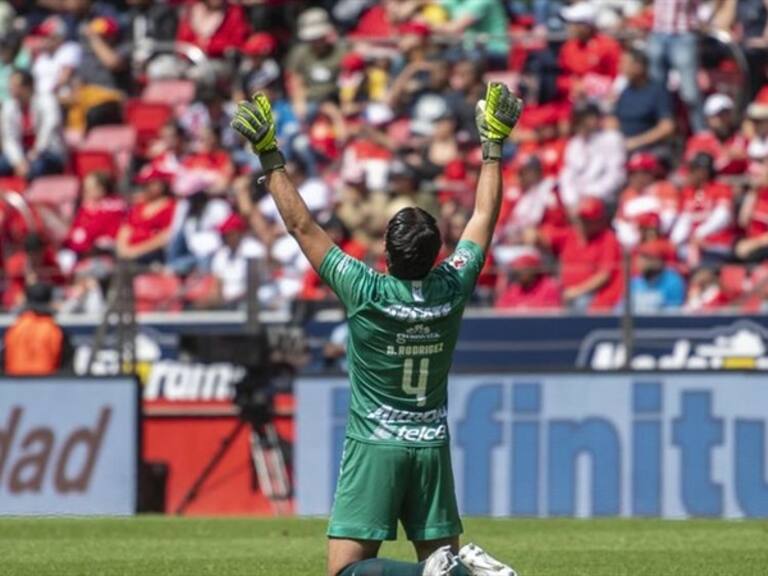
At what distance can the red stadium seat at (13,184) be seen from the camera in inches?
934

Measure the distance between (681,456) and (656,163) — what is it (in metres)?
4.06

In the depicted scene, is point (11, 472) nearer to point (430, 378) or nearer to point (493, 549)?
point (493, 549)

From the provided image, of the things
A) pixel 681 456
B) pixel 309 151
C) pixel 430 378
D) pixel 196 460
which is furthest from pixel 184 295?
pixel 430 378

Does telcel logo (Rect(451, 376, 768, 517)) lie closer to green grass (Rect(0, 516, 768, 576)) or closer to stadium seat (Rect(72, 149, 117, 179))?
green grass (Rect(0, 516, 768, 576))

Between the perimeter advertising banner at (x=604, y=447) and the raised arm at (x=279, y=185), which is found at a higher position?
the raised arm at (x=279, y=185)

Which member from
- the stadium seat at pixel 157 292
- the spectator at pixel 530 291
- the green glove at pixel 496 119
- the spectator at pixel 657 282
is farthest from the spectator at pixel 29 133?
the green glove at pixel 496 119

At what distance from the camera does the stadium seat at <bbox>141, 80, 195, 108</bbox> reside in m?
24.3

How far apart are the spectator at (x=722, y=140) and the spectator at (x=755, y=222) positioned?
429 millimetres

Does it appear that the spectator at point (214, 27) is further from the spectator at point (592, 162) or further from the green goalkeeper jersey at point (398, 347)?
the green goalkeeper jersey at point (398, 347)

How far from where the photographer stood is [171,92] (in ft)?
80.0

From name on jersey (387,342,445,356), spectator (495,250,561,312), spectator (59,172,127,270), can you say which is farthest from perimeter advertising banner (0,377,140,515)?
name on jersey (387,342,445,356)

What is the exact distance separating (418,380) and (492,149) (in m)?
1.08

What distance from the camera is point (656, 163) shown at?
2027cm

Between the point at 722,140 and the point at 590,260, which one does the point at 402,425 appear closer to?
the point at 590,260
